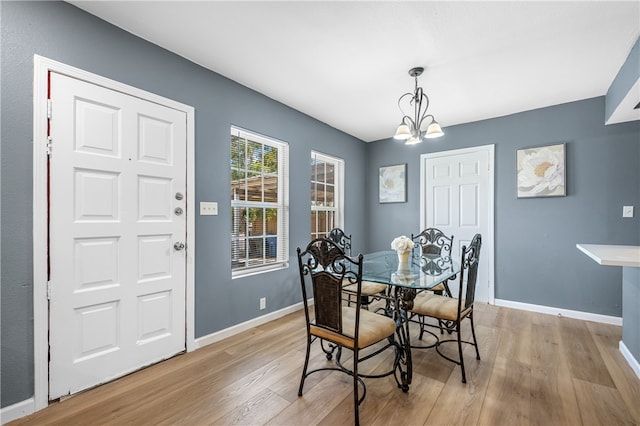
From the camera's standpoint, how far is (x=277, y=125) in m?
3.29

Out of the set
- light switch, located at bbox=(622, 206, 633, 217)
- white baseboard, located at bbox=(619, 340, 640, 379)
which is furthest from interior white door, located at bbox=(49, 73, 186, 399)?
light switch, located at bbox=(622, 206, 633, 217)

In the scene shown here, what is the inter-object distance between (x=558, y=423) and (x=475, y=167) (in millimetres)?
3047

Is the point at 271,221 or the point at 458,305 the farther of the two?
the point at 271,221

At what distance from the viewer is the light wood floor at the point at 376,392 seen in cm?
164

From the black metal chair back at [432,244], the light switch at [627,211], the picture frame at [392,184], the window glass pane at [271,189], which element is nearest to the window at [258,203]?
the window glass pane at [271,189]

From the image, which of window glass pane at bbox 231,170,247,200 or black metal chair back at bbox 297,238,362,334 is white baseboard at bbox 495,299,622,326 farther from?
window glass pane at bbox 231,170,247,200

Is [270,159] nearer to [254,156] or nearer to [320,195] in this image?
[254,156]

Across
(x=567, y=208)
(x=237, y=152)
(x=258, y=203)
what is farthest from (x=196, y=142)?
(x=567, y=208)

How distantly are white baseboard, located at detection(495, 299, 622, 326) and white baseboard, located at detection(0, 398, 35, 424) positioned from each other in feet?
14.7

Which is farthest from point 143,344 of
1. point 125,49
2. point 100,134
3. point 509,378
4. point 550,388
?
point 550,388

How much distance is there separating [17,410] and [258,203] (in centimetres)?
221

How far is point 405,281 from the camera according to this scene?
1867 mm

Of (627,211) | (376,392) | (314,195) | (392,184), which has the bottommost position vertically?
(376,392)

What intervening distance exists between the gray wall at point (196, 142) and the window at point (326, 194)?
216mm
